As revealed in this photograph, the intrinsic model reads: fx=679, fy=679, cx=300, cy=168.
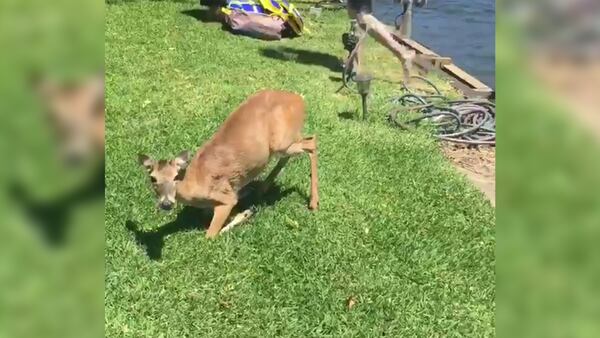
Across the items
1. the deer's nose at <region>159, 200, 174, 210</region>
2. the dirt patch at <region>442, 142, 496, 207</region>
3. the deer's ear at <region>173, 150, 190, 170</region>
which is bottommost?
the dirt patch at <region>442, 142, 496, 207</region>

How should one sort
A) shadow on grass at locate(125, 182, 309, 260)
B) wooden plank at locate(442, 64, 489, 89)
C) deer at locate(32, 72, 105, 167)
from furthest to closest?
wooden plank at locate(442, 64, 489, 89) → shadow on grass at locate(125, 182, 309, 260) → deer at locate(32, 72, 105, 167)

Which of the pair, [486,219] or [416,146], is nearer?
[486,219]

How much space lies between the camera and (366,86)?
655cm

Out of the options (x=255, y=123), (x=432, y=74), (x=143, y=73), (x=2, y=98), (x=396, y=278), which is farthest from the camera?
(x=432, y=74)

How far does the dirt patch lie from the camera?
17.9 feet

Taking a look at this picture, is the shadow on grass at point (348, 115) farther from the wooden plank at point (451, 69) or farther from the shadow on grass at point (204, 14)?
the shadow on grass at point (204, 14)

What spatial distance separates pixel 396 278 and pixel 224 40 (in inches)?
263

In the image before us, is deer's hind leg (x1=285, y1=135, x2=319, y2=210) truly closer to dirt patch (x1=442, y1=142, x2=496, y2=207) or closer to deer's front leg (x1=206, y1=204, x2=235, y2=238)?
deer's front leg (x1=206, y1=204, x2=235, y2=238)

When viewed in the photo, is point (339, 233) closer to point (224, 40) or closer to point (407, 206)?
point (407, 206)

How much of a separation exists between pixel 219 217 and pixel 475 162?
2.76 meters

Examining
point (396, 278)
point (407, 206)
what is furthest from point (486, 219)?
point (396, 278)

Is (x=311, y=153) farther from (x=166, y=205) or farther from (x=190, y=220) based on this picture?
(x=166, y=205)

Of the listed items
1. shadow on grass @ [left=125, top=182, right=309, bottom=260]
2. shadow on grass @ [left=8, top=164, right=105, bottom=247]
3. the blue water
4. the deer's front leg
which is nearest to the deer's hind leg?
shadow on grass @ [left=125, top=182, right=309, bottom=260]

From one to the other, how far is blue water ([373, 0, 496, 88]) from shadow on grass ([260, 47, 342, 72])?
5.93 feet
